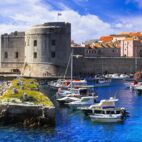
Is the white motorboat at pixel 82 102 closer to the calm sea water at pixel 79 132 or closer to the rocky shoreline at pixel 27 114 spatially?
the calm sea water at pixel 79 132

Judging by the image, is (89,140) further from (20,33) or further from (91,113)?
(20,33)

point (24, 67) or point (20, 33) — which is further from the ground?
point (20, 33)

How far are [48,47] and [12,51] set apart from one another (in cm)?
676

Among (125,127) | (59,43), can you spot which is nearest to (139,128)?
(125,127)

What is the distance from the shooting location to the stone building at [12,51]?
61.6 meters

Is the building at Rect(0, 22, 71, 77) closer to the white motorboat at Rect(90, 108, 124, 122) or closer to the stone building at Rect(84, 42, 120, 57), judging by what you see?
the stone building at Rect(84, 42, 120, 57)

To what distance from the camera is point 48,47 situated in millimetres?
56531

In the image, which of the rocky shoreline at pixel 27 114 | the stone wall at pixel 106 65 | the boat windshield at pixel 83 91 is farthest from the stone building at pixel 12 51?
the rocky shoreline at pixel 27 114

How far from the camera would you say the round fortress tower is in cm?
5606

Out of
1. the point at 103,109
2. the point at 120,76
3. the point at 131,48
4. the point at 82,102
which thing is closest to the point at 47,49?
the point at 120,76

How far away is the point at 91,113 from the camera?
26.5 metres

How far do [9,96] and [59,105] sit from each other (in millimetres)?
7469

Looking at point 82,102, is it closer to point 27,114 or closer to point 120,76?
point 27,114

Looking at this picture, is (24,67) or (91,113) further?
(24,67)
